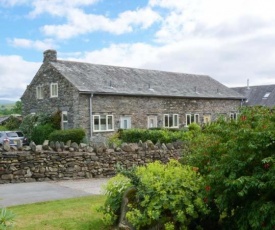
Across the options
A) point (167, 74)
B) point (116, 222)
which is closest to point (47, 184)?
point (116, 222)

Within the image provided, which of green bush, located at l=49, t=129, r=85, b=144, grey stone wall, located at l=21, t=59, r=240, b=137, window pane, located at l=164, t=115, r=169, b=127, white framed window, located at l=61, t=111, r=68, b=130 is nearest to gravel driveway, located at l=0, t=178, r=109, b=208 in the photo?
green bush, located at l=49, t=129, r=85, b=144

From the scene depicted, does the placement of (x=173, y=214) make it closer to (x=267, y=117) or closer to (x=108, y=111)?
(x=267, y=117)

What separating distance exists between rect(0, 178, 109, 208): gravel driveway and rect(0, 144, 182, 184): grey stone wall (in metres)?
0.47

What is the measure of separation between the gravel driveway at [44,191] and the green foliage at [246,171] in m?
4.67

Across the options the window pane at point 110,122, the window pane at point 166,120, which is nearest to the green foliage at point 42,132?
the window pane at point 110,122

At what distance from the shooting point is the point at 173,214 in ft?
20.1

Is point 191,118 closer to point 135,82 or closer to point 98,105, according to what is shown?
point 135,82

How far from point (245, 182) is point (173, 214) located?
5.10 feet

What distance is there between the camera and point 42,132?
99.1 feet

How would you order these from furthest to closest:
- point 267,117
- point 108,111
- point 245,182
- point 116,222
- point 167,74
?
point 167,74 → point 108,111 → point 116,222 → point 267,117 → point 245,182

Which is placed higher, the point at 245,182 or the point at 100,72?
the point at 100,72

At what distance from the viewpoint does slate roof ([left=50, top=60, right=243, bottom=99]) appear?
29.7m

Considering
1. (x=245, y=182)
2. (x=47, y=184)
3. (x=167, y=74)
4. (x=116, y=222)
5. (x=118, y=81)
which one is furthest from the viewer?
(x=167, y=74)

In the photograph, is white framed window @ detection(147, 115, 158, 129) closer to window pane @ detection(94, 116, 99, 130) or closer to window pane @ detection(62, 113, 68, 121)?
window pane @ detection(94, 116, 99, 130)
